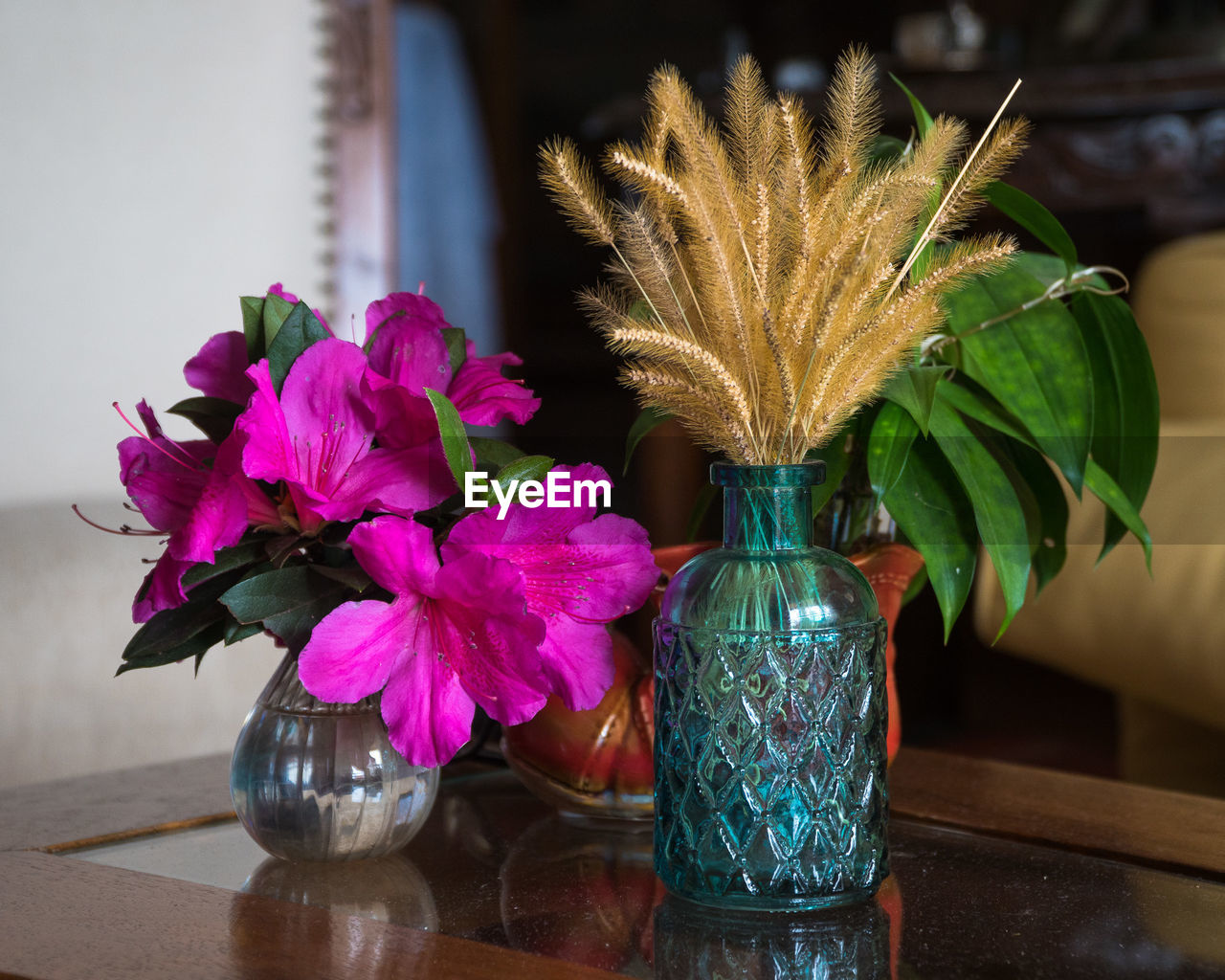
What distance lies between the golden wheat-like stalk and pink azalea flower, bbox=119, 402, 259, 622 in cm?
18

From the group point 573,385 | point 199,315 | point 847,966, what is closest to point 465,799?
point 847,966

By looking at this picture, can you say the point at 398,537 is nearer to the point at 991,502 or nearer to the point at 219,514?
the point at 219,514

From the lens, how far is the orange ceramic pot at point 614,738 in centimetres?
74

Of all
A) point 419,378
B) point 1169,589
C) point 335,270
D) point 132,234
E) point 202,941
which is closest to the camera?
point 202,941

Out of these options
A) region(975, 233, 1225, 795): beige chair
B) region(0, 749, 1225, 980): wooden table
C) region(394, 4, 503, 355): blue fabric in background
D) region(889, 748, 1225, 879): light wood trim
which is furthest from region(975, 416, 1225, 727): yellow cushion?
region(394, 4, 503, 355): blue fabric in background

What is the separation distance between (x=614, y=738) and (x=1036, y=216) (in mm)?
375

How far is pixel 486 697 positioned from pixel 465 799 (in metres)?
0.24

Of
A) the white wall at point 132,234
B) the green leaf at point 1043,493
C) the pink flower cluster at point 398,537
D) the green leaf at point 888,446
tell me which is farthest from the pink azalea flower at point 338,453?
the white wall at point 132,234

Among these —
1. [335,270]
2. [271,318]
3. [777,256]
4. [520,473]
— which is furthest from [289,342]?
[335,270]

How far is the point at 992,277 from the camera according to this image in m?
0.79

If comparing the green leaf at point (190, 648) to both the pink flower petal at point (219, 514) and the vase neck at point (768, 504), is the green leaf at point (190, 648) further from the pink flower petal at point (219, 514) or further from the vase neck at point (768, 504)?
the vase neck at point (768, 504)

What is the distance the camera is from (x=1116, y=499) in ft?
2.46

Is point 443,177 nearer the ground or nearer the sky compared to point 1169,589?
nearer the sky

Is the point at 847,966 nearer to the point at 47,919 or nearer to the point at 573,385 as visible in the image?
the point at 47,919
